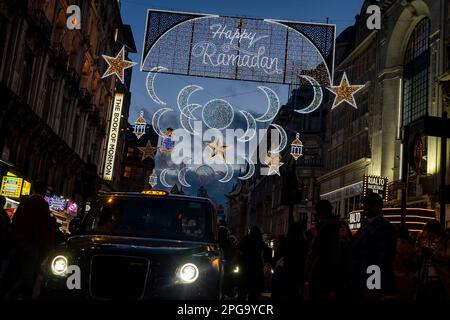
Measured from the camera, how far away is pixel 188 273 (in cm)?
615

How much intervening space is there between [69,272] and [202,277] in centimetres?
148

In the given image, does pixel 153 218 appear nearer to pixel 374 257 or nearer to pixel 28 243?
pixel 28 243

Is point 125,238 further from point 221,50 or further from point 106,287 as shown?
point 221,50

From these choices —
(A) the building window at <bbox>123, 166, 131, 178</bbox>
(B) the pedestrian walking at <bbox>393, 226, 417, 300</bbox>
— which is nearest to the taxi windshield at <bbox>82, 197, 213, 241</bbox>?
(B) the pedestrian walking at <bbox>393, 226, 417, 300</bbox>

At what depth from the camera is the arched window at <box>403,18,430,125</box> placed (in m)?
33.2

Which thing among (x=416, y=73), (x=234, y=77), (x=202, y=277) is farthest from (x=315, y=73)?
(x=416, y=73)

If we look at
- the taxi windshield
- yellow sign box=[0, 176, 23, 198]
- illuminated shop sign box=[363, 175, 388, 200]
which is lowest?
the taxi windshield

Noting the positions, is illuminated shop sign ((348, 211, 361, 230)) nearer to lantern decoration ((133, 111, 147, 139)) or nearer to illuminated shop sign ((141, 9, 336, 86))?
lantern decoration ((133, 111, 147, 139))

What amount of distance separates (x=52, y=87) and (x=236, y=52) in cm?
1802

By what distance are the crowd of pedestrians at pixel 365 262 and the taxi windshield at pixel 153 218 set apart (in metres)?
1.55

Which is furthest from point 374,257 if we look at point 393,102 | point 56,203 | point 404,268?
point 393,102

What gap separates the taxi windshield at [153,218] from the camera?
726 cm

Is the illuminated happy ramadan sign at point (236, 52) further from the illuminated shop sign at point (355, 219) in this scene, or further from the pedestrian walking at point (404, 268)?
the illuminated shop sign at point (355, 219)
